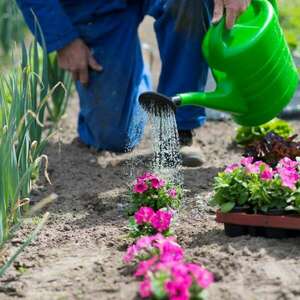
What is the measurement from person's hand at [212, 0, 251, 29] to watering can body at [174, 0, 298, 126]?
3 centimetres

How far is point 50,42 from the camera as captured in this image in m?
2.88

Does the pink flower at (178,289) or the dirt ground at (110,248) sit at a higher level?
the pink flower at (178,289)

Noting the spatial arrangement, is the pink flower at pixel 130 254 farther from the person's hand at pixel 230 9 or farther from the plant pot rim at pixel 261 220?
the person's hand at pixel 230 9

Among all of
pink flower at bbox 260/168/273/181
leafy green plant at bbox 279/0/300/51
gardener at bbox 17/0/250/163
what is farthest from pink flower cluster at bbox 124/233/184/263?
leafy green plant at bbox 279/0/300/51

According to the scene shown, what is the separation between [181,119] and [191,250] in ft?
3.72

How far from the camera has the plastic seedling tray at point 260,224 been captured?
2.08m

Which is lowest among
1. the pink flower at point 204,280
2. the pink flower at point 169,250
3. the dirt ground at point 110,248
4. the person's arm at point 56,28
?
the dirt ground at point 110,248

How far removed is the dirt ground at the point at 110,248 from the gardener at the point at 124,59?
0.20 meters

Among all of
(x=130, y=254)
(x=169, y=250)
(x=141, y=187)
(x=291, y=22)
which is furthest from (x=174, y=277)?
(x=291, y=22)

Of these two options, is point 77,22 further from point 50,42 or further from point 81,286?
point 81,286

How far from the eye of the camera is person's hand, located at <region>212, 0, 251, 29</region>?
2.51 metres

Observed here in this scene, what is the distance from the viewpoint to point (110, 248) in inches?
85.4

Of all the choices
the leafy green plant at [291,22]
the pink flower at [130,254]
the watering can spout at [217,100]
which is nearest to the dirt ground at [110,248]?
the pink flower at [130,254]

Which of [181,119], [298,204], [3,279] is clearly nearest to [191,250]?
[298,204]
